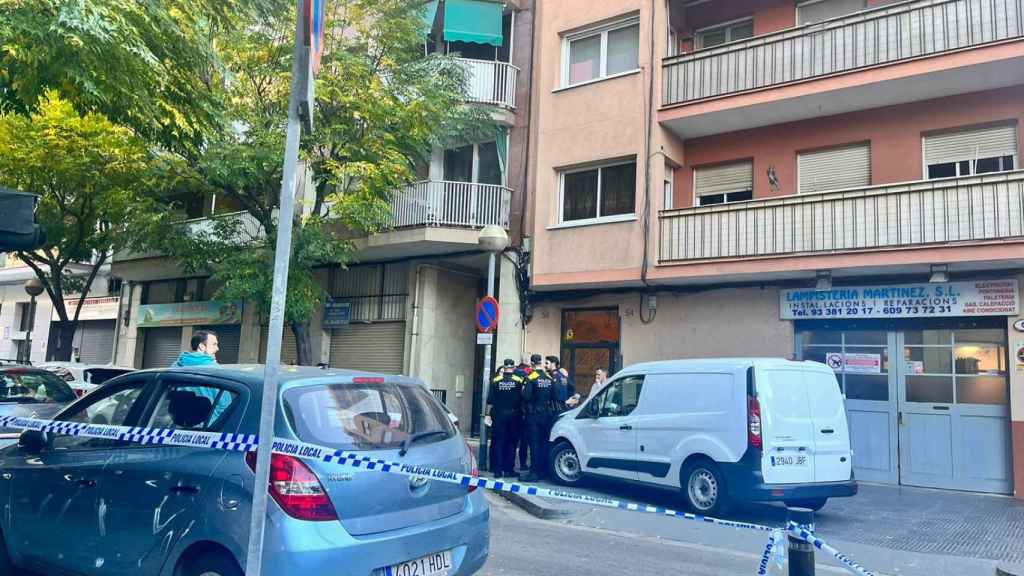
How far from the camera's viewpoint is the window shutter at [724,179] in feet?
48.7

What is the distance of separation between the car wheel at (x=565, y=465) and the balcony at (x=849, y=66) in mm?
6711

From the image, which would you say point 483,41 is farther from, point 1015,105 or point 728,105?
point 1015,105

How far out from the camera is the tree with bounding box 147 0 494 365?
1389 centimetres

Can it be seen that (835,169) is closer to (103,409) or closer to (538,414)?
(538,414)

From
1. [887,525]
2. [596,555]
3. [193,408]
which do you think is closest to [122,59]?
[193,408]

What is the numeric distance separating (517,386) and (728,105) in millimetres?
6589

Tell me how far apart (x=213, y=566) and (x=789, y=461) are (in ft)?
22.7

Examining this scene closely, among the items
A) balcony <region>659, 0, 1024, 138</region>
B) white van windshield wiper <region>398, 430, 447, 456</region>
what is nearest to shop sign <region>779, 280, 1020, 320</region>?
balcony <region>659, 0, 1024, 138</region>

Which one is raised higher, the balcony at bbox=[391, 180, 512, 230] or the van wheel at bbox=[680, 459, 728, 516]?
the balcony at bbox=[391, 180, 512, 230]

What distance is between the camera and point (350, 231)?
57.5 ft

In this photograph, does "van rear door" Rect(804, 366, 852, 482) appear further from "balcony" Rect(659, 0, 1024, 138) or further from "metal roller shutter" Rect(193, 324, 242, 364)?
"metal roller shutter" Rect(193, 324, 242, 364)

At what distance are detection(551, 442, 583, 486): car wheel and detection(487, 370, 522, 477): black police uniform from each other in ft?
2.10

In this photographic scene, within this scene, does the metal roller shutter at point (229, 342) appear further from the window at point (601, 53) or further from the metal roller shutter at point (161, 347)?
the window at point (601, 53)

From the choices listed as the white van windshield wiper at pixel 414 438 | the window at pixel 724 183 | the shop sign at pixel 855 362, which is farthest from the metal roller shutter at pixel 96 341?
the white van windshield wiper at pixel 414 438
